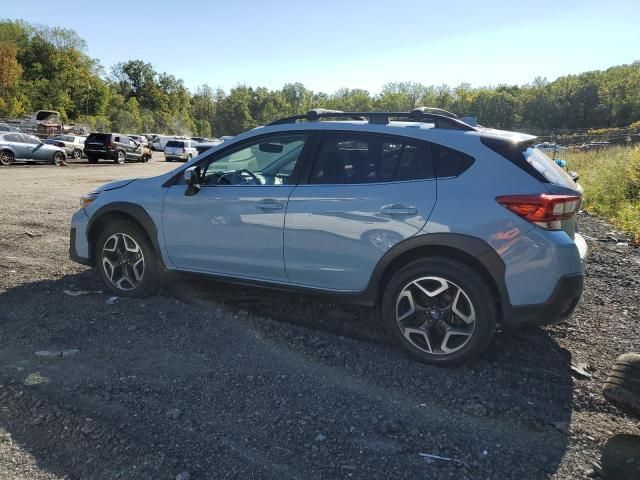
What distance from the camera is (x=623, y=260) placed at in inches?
268

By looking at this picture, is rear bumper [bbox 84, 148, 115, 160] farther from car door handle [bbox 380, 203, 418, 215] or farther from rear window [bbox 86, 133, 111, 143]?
car door handle [bbox 380, 203, 418, 215]

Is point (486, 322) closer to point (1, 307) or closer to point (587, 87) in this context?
point (1, 307)

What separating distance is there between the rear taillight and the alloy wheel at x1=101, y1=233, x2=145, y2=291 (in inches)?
129

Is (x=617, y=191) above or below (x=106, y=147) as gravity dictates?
below

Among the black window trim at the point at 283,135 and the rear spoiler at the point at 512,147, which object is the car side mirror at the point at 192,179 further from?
the rear spoiler at the point at 512,147

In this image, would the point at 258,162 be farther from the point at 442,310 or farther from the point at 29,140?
the point at 29,140

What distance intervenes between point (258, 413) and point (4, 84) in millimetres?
74322

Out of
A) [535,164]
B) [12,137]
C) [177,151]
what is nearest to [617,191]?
[535,164]

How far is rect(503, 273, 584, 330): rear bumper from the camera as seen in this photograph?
3291 mm

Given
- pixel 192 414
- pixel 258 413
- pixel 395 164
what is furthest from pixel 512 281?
pixel 192 414

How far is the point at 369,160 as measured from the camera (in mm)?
3820

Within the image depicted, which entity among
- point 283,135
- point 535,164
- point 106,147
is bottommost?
point 535,164

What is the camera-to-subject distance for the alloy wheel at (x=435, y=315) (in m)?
3.48

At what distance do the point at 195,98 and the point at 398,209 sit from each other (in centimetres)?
13491
